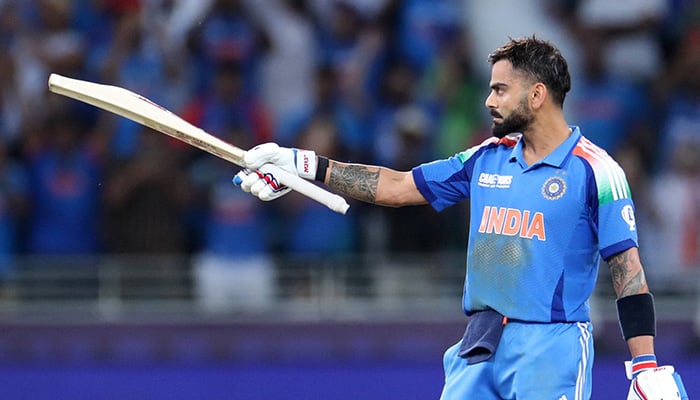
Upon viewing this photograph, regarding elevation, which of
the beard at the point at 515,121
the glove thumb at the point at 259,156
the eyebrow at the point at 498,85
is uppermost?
the eyebrow at the point at 498,85

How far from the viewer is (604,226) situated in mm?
6176

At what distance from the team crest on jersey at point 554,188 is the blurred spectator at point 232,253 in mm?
4936

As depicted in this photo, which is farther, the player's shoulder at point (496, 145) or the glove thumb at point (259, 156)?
the glove thumb at point (259, 156)

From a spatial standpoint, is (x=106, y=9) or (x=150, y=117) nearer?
(x=150, y=117)

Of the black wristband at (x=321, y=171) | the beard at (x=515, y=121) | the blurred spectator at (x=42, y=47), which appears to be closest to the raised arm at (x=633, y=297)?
the beard at (x=515, y=121)

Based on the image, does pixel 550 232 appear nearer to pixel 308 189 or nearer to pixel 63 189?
pixel 308 189

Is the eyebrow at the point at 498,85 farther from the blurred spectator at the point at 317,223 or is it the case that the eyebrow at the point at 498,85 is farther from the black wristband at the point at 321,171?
the blurred spectator at the point at 317,223

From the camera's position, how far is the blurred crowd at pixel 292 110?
11.2 metres

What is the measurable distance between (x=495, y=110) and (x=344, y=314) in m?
4.82

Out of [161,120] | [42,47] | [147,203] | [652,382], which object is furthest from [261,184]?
[42,47]

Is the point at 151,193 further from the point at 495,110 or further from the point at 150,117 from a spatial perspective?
the point at 495,110

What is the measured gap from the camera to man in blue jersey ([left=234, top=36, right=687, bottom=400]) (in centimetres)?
617

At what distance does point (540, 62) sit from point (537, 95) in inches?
5.9

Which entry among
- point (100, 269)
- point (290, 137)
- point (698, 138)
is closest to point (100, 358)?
point (100, 269)
